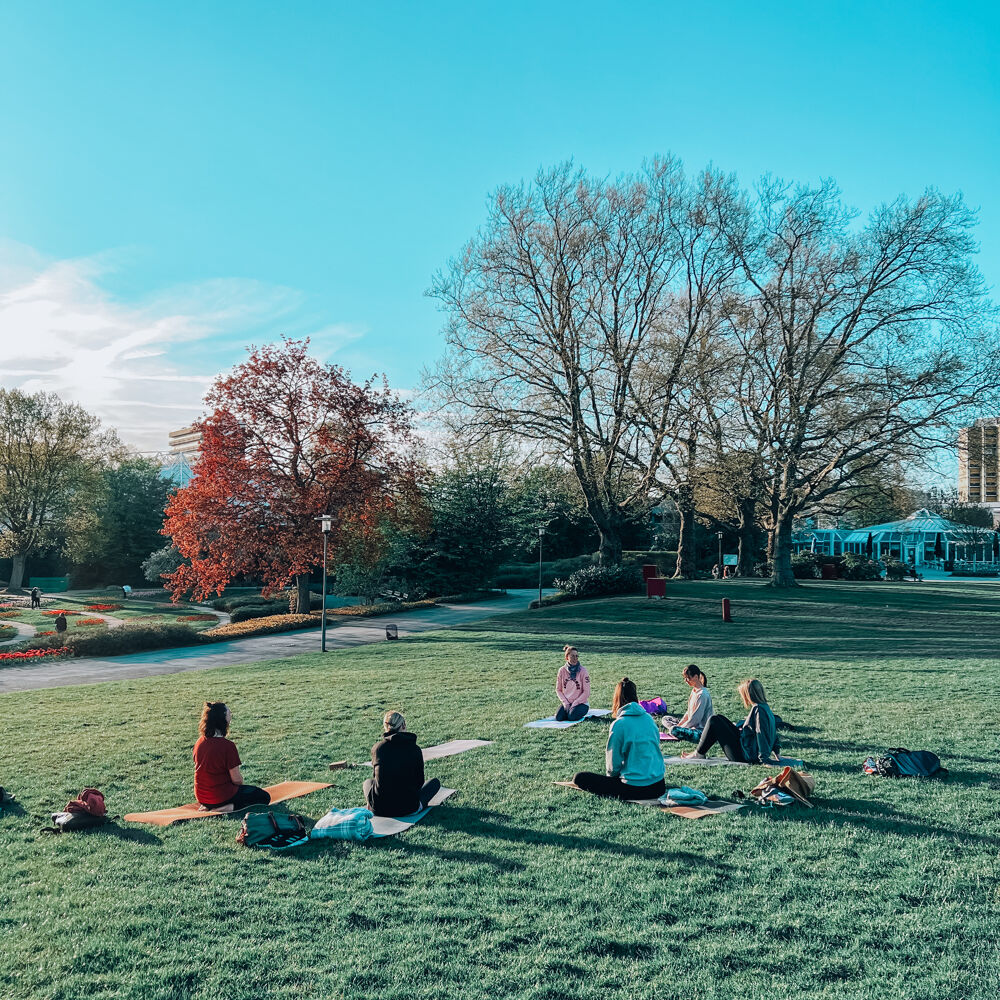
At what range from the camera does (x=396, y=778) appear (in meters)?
7.38

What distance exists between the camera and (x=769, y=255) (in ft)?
110

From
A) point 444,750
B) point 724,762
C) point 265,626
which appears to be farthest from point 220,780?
point 265,626

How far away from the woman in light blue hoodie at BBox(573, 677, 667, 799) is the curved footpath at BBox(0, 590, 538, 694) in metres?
15.3

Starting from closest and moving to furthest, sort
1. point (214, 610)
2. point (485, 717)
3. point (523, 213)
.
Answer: point (485, 717) → point (523, 213) → point (214, 610)

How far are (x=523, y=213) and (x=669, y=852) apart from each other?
98.2 feet

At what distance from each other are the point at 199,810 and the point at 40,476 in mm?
54774

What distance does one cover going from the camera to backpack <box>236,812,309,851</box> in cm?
672

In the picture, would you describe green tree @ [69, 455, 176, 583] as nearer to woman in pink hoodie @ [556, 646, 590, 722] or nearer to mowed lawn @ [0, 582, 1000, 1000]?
mowed lawn @ [0, 582, 1000, 1000]

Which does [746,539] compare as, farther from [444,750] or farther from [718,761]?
[444,750]

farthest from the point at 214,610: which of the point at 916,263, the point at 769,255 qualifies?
the point at 916,263

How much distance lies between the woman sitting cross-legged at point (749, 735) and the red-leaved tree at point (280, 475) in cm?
2223

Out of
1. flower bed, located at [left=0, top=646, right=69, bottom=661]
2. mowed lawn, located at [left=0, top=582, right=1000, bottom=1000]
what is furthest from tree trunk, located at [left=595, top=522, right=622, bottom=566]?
mowed lawn, located at [left=0, top=582, right=1000, bottom=1000]

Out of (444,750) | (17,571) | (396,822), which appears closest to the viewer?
(396,822)

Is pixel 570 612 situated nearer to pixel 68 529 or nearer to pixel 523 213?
pixel 523 213
